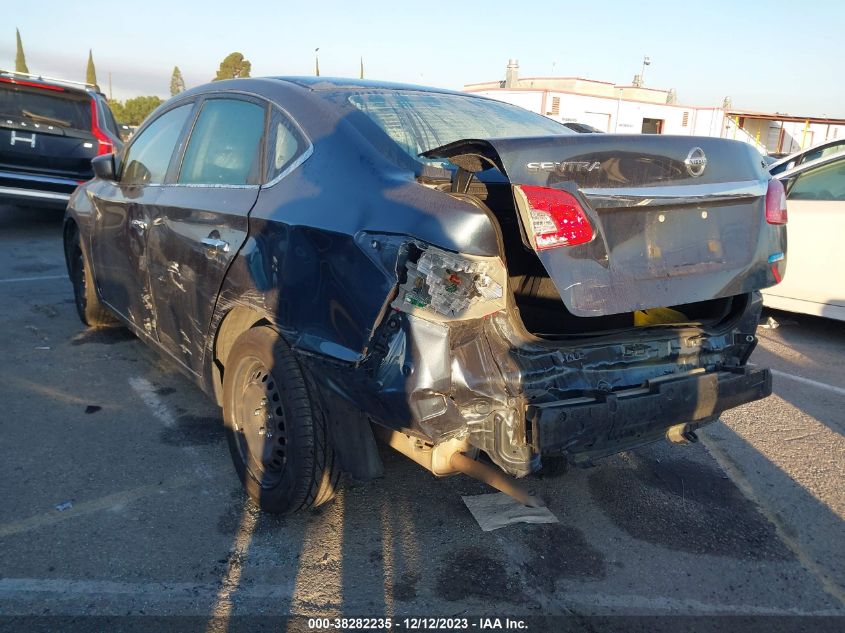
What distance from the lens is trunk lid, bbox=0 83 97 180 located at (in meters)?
8.68

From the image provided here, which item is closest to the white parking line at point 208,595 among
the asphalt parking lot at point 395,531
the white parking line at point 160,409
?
the asphalt parking lot at point 395,531

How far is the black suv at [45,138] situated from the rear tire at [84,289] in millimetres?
3749

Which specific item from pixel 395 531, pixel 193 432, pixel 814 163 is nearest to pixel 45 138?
pixel 193 432

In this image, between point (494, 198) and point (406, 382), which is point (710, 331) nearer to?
point (494, 198)

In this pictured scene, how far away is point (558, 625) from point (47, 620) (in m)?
1.73

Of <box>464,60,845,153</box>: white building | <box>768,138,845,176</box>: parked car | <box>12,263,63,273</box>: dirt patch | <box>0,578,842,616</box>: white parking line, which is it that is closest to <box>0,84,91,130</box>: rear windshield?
<box>12,263,63,273</box>: dirt patch

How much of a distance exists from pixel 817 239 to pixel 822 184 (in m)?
0.53

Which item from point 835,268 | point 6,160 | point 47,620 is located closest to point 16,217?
point 6,160

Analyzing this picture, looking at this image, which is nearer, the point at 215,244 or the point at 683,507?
the point at 215,244

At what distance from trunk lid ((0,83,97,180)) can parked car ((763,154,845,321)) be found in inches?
323

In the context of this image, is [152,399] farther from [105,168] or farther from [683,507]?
[683,507]

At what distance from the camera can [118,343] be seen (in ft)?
17.6

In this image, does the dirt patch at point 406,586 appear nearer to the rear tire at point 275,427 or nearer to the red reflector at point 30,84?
the rear tire at point 275,427

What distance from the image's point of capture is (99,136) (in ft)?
30.0
